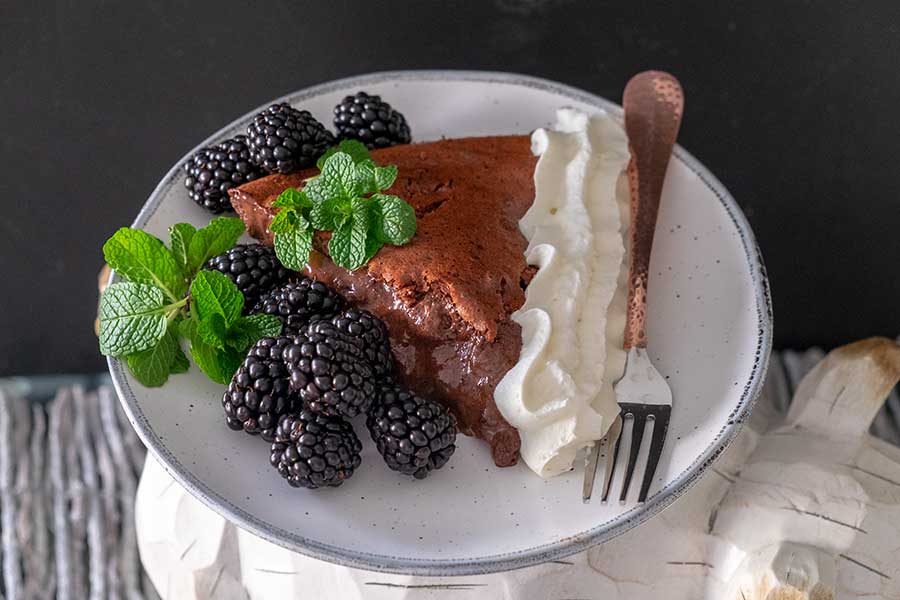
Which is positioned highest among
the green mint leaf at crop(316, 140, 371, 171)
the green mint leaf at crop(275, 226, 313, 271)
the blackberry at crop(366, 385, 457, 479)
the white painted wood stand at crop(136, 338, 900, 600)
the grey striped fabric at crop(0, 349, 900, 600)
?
the green mint leaf at crop(316, 140, 371, 171)

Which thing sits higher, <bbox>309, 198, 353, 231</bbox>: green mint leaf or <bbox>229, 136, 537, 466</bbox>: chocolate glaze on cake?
<bbox>309, 198, 353, 231</bbox>: green mint leaf

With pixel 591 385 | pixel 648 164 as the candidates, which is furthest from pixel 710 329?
pixel 648 164

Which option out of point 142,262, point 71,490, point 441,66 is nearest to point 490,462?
point 142,262

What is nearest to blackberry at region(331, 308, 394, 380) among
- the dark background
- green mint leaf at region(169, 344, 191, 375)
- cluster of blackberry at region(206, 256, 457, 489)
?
cluster of blackberry at region(206, 256, 457, 489)

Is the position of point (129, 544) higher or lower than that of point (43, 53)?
lower

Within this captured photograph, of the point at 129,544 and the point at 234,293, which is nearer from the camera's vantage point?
the point at 234,293

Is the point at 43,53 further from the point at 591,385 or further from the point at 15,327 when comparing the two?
the point at 591,385

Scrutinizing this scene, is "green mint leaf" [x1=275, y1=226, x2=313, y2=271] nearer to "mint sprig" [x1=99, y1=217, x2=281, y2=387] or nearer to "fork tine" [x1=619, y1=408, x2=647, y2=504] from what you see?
"mint sprig" [x1=99, y1=217, x2=281, y2=387]
